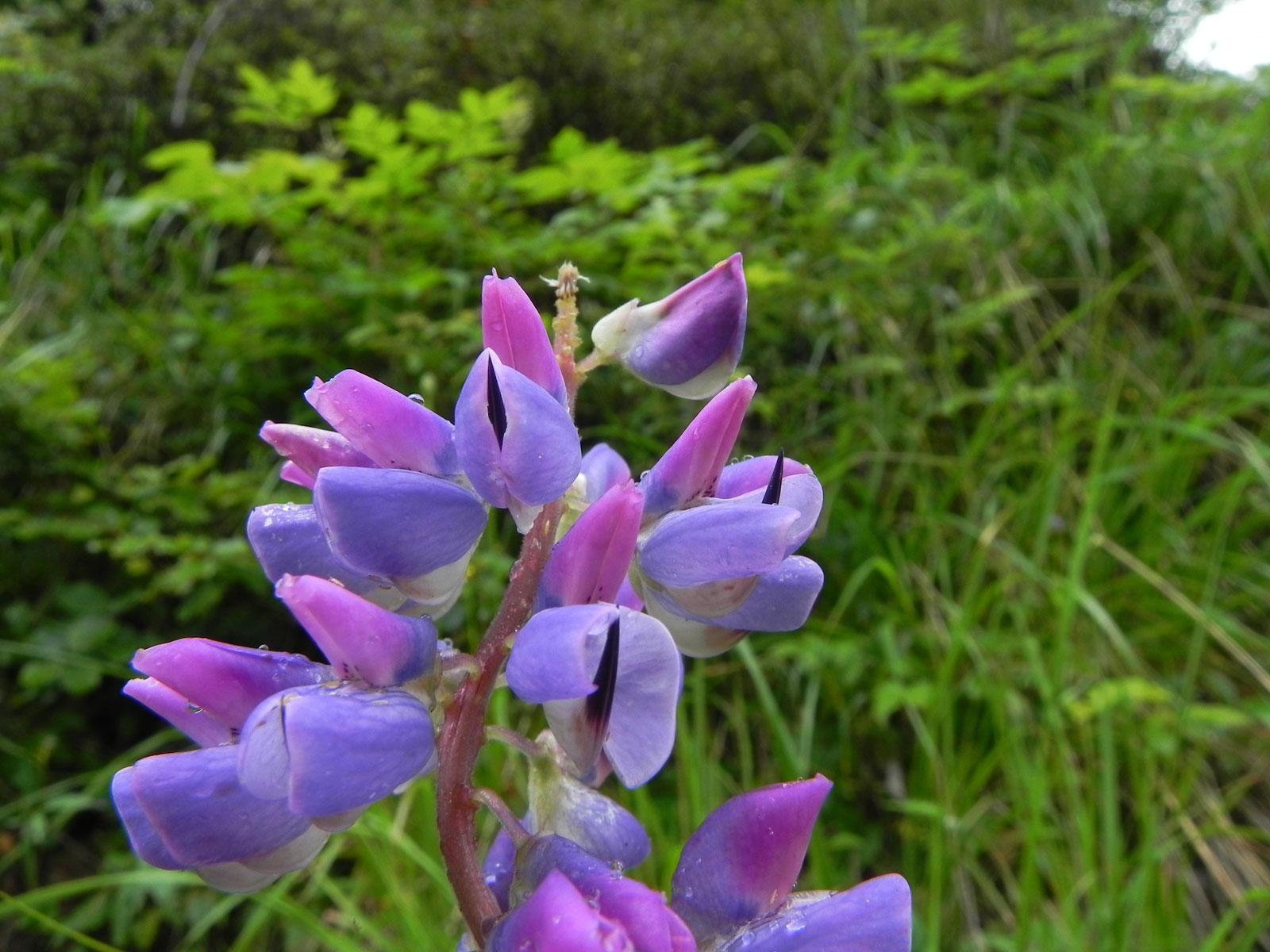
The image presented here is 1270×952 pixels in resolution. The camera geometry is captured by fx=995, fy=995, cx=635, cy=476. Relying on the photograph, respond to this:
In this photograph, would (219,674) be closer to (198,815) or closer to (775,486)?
(198,815)

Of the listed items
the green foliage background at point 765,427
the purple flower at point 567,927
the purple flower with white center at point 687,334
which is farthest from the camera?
the green foliage background at point 765,427

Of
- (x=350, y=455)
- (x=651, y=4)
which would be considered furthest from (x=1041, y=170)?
(x=350, y=455)

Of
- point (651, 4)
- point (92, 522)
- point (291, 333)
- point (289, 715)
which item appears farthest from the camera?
point (651, 4)

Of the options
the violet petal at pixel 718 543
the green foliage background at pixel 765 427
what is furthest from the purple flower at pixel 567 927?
the green foliage background at pixel 765 427

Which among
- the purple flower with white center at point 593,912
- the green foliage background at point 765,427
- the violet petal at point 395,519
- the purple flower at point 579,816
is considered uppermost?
the violet petal at point 395,519

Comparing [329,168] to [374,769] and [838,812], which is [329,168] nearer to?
[838,812]

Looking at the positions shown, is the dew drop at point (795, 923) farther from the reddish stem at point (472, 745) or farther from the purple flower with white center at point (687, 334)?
the purple flower with white center at point (687, 334)

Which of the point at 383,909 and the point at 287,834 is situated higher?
the point at 287,834

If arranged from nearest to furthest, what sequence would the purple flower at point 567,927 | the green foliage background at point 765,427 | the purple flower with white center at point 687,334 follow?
the purple flower at point 567,927 → the purple flower with white center at point 687,334 → the green foliage background at point 765,427
